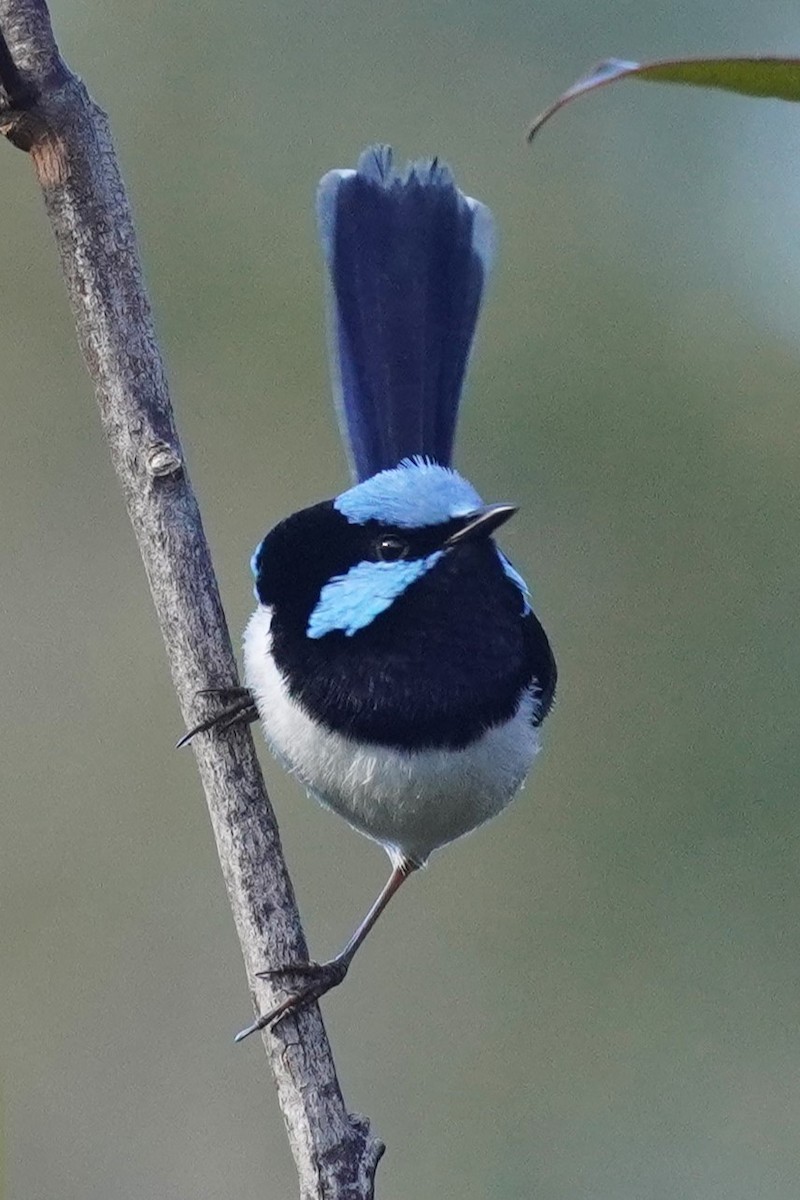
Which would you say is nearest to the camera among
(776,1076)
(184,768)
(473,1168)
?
(473,1168)

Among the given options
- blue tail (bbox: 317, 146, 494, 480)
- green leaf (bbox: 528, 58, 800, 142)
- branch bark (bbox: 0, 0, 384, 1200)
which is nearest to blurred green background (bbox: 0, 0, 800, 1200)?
blue tail (bbox: 317, 146, 494, 480)

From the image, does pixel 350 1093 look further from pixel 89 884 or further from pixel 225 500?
pixel 225 500

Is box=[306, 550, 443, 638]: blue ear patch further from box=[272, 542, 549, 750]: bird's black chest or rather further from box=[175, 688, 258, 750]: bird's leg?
box=[175, 688, 258, 750]: bird's leg

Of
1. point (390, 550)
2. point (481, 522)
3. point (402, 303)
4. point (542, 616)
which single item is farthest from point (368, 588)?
point (542, 616)

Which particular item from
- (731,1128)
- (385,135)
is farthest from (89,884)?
(385,135)

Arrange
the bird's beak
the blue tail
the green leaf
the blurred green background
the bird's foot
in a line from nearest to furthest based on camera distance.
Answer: the green leaf → the bird's foot → the bird's beak → the blue tail → the blurred green background

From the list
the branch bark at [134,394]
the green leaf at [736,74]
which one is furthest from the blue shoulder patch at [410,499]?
the green leaf at [736,74]
